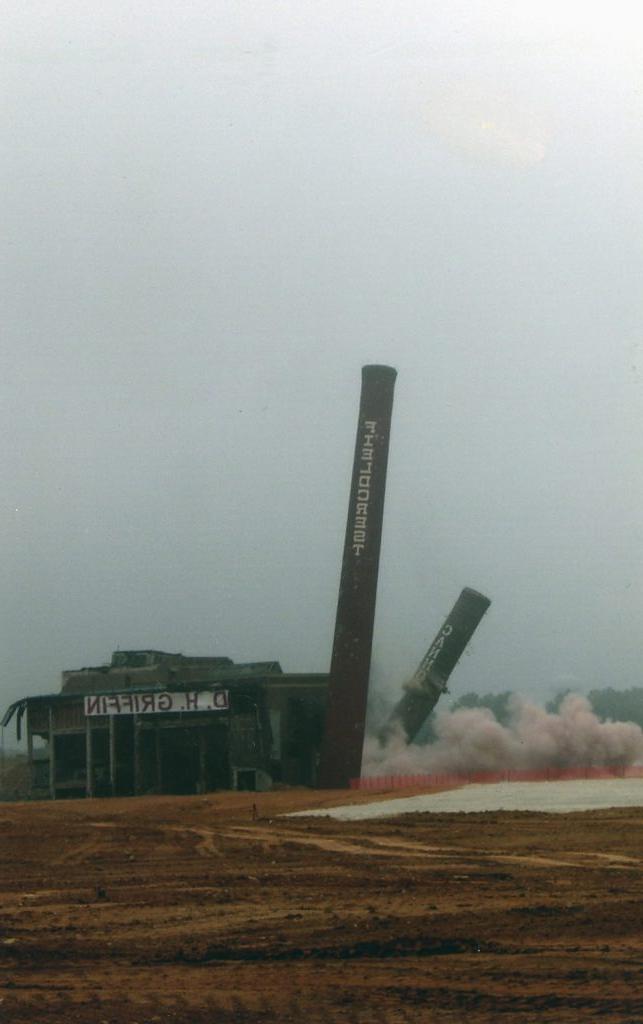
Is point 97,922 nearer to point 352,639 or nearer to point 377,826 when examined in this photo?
point 377,826

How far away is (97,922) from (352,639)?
102 feet

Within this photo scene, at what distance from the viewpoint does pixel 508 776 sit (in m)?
49.8

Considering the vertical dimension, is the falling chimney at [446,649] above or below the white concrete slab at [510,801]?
above

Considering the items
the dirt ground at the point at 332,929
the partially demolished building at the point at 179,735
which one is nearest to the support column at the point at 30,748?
the partially demolished building at the point at 179,735

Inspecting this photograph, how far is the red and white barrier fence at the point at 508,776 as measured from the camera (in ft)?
156

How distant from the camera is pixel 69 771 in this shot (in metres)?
50.8

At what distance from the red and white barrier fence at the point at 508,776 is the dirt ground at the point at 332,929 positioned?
881 inches

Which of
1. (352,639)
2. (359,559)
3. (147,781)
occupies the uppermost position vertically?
(359,559)

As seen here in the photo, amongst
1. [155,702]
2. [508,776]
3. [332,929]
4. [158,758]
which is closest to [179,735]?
[158,758]

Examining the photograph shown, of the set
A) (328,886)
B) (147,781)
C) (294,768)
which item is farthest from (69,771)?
(328,886)

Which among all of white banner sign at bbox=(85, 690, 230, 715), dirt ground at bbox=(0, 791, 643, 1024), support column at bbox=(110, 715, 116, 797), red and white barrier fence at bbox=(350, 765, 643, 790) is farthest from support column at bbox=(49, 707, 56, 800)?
dirt ground at bbox=(0, 791, 643, 1024)

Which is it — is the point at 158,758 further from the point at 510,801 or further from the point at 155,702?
the point at 510,801

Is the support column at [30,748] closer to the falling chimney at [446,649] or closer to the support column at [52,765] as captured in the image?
A: the support column at [52,765]

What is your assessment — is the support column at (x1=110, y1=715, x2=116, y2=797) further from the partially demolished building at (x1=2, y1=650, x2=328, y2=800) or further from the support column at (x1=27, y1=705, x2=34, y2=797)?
the support column at (x1=27, y1=705, x2=34, y2=797)
